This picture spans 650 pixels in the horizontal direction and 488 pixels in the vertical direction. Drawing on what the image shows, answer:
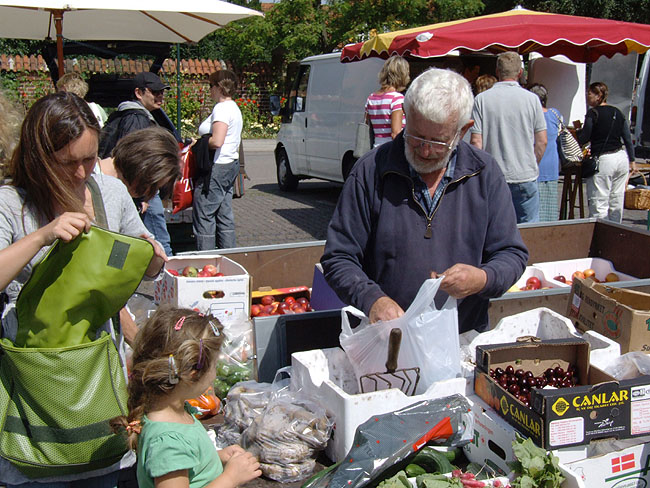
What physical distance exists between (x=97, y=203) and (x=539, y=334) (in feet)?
7.11

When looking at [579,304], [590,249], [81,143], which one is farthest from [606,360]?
[590,249]

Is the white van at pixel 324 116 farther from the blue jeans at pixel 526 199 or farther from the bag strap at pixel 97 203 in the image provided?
the bag strap at pixel 97 203

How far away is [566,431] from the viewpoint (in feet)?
7.33

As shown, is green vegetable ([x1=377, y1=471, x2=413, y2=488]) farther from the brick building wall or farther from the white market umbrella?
the brick building wall

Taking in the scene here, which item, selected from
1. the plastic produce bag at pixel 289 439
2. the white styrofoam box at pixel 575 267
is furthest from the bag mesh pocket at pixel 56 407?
the white styrofoam box at pixel 575 267

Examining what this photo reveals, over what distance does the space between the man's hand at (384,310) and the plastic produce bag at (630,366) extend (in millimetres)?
1004

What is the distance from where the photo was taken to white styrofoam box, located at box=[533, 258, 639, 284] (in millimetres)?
5312

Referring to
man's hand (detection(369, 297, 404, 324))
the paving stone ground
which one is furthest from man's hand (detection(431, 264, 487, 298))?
the paving stone ground

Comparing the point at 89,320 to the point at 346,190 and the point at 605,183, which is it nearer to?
the point at 346,190

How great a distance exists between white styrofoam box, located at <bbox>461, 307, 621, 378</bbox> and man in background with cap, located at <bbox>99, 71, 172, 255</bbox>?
2.96 meters

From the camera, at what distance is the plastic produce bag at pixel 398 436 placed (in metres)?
2.17

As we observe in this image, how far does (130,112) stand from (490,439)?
14.4 ft

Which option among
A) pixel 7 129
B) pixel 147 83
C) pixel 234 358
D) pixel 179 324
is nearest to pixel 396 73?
pixel 147 83

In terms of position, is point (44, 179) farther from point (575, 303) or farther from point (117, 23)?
point (117, 23)
